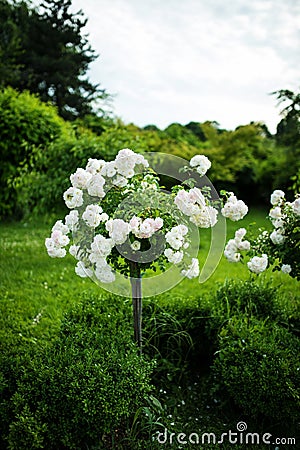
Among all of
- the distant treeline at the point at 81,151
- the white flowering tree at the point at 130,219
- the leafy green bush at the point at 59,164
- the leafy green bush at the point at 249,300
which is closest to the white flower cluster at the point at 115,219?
the white flowering tree at the point at 130,219

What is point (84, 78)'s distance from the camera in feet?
52.9

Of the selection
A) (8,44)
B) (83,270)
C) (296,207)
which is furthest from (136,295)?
(8,44)

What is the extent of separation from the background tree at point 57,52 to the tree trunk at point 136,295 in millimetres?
13248

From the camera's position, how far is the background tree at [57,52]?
15.0 m

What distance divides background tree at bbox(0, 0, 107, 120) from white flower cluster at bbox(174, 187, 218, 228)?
529 inches

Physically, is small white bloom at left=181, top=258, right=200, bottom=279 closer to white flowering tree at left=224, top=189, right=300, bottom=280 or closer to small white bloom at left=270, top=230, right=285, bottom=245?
white flowering tree at left=224, top=189, right=300, bottom=280

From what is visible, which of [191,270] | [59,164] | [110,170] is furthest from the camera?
[59,164]

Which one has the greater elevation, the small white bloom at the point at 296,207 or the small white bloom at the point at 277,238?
the small white bloom at the point at 296,207

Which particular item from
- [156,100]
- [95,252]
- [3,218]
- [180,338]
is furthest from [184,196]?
[156,100]

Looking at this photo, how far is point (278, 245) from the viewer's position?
2.70m

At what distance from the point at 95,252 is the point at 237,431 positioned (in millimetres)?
1161

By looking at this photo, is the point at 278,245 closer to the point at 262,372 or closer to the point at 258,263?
the point at 258,263

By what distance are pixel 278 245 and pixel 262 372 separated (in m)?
0.74

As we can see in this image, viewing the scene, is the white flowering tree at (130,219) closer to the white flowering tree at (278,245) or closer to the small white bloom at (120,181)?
Result: the small white bloom at (120,181)
